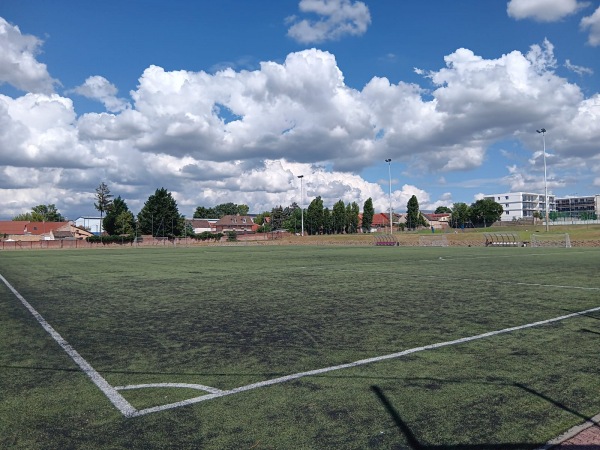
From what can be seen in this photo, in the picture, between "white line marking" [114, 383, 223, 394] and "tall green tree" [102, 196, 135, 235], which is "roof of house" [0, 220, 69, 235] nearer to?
"tall green tree" [102, 196, 135, 235]

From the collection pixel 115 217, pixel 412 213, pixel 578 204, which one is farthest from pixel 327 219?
pixel 578 204

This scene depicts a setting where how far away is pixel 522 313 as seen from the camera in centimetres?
985

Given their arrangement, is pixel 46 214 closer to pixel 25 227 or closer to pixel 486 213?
pixel 25 227

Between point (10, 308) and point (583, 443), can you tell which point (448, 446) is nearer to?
point (583, 443)

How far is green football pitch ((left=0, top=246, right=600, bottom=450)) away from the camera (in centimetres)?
417

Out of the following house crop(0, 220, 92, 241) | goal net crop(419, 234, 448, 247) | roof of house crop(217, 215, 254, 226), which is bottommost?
goal net crop(419, 234, 448, 247)

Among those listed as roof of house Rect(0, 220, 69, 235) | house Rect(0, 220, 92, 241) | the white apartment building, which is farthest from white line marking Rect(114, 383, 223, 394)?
the white apartment building

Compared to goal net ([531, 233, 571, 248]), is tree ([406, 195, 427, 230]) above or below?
above

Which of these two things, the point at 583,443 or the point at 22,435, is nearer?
the point at 583,443

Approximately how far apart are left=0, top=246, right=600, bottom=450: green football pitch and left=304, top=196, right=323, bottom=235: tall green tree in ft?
359

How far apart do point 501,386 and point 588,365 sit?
1617 millimetres

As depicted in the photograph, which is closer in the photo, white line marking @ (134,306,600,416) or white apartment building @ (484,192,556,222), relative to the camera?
white line marking @ (134,306,600,416)

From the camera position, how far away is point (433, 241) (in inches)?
2313

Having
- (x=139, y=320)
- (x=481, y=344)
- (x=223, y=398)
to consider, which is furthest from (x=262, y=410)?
(x=139, y=320)
